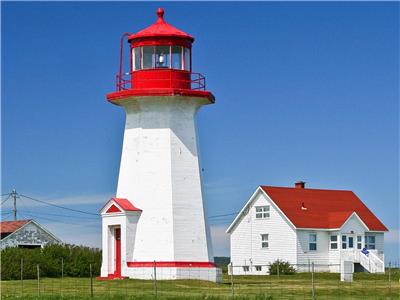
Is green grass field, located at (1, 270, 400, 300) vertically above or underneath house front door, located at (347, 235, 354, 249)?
underneath

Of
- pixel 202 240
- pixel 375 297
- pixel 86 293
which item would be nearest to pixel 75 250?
pixel 202 240

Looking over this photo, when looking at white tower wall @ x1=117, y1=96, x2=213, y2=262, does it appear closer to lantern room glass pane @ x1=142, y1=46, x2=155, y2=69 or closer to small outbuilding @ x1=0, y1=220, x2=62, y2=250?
lantern room glass pane @ x1=142, y1=46, x2=155, y2=69

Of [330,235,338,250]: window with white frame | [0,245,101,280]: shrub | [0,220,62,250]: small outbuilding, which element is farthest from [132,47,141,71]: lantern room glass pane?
→ [330,235,338,250]: window with white frame

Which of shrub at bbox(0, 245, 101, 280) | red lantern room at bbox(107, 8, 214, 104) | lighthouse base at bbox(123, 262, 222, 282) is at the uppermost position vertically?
red lantern room at bbox(107, 8, 214, 104)

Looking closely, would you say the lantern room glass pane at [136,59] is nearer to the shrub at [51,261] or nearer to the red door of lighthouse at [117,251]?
the red door of lighthouse at [117,251]

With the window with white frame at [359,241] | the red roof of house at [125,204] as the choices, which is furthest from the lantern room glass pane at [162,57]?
the window with white frame at [359,241]

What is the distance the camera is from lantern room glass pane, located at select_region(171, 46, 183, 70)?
37.7m

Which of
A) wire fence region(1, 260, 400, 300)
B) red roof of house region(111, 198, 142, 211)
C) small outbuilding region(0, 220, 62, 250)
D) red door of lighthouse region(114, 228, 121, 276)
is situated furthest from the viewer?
small outbuilding region(0, 220, 62, 250)

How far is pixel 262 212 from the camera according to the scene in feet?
185

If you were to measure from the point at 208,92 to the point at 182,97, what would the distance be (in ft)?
3.33

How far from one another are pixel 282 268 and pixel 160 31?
1790 cm

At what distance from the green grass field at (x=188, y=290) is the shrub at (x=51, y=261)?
2691mm

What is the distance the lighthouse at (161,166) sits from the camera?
37.3 meters

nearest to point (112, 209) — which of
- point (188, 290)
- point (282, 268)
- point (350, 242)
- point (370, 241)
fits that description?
point (188, 290)
